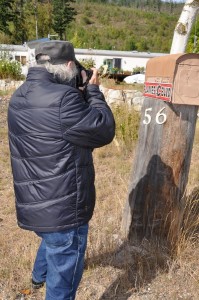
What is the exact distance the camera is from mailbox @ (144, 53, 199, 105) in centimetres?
233

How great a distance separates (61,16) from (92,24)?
103ft

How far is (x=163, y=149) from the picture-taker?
265cm

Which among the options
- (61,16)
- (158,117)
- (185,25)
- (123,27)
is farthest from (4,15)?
(123,27)

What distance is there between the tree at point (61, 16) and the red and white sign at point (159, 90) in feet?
128

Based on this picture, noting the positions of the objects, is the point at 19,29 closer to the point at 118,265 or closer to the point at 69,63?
the point at 118,265

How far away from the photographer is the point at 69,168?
190cm

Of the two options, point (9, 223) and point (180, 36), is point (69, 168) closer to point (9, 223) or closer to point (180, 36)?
point (180, 36)

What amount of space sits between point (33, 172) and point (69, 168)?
0.69ft

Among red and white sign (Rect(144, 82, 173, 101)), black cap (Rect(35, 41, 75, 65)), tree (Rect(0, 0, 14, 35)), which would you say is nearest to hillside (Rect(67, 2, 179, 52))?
tree (Rect(0, 0, 14, 35))

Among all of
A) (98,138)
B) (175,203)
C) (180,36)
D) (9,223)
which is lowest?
(9,223)

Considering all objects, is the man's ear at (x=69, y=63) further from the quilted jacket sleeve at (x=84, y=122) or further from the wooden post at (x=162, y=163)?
the wooden post at (x=162, y=163)

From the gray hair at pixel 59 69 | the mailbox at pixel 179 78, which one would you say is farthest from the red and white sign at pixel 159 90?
the gray hair at pixel 59 69

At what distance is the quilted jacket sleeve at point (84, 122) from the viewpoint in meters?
1.82

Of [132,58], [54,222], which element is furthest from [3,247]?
[132,58]
